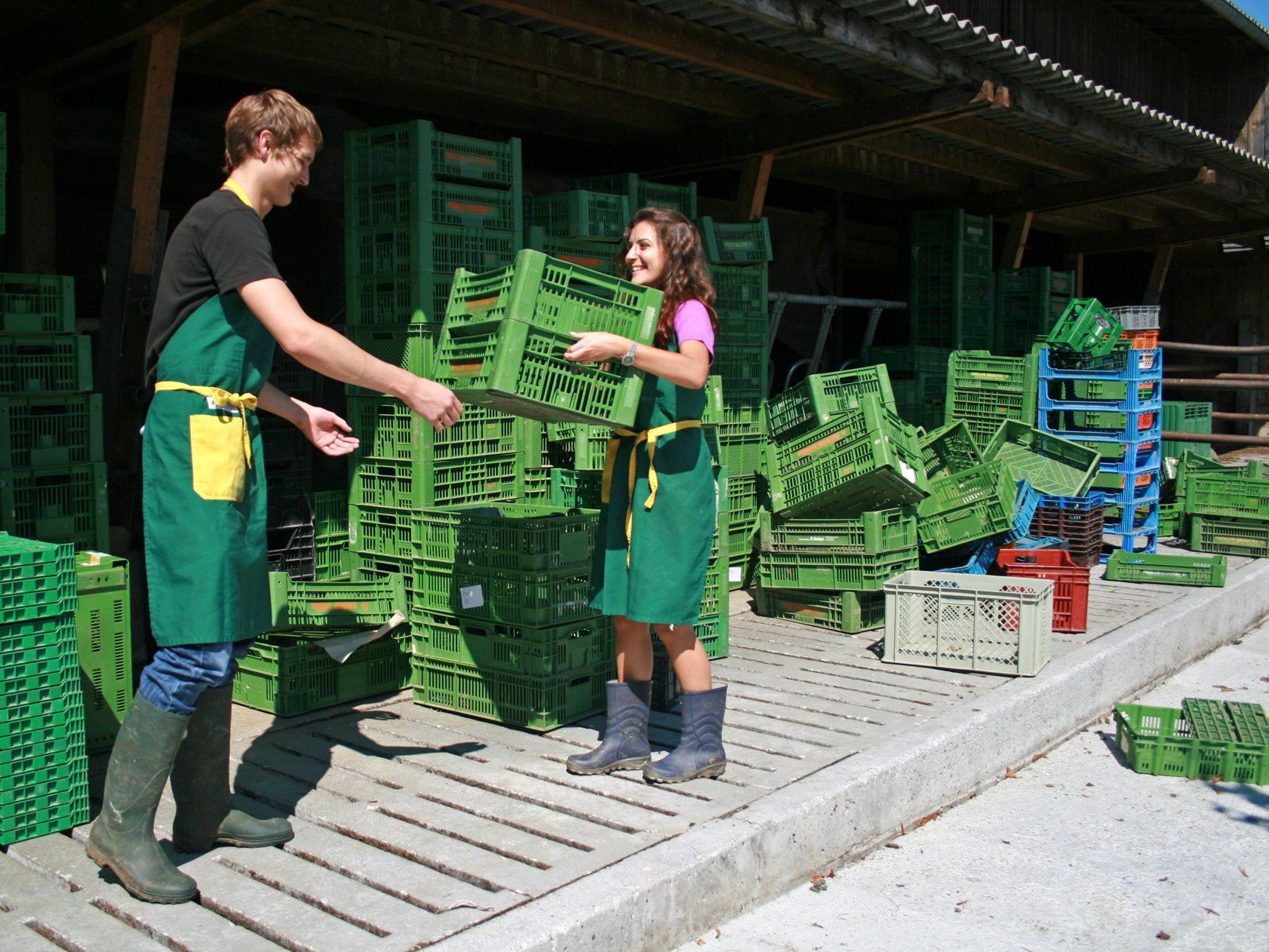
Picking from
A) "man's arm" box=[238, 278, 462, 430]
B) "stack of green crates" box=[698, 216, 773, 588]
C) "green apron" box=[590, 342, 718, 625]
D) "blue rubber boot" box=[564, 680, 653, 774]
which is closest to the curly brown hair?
"green apron" box=[590, 342, 718, 625]

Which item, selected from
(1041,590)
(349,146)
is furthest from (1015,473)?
(349,146)

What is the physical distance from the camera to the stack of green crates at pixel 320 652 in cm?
496

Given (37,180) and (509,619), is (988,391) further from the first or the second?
(37,180)

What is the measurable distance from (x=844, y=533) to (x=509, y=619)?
277 centimetres

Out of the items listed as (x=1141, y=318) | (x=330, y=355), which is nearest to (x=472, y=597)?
(x=330, y=355)

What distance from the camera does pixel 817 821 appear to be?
13.1 ft

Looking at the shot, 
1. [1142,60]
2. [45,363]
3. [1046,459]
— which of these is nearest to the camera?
[45,363]

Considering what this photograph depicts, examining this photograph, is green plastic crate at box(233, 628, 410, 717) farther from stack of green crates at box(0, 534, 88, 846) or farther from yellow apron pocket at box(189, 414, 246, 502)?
yellow apron pocket at box(189, 414, 246, 502)

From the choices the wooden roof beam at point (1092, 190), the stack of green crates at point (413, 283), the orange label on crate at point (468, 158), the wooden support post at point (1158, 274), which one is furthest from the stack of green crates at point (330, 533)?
the wooden support post at point (1158, 274)

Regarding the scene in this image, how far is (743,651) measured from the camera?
6.43 m

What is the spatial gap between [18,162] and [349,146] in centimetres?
162

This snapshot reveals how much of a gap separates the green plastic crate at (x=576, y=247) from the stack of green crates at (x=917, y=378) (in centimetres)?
447

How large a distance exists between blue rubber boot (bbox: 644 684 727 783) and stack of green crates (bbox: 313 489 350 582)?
235 cm

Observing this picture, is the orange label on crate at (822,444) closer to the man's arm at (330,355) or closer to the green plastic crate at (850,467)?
the green plastic crate at (850,467)
